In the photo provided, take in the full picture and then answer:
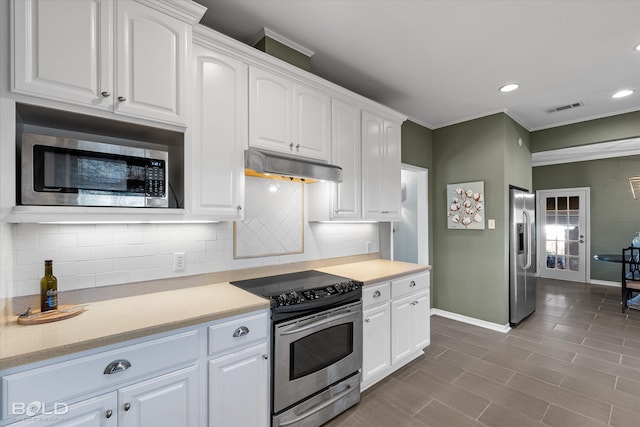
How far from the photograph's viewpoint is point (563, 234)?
646cm

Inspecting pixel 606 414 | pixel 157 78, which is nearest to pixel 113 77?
pixel 157 78

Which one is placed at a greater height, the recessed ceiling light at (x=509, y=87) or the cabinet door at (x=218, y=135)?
the recessed ceiling light at (x=509, y=87)

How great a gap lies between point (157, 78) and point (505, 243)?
13.0ft

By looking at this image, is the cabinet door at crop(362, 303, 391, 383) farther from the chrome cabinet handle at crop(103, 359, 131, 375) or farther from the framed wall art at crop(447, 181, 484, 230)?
the framed wall art at crop(447, 181, 484, 230)

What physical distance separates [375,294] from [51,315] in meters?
2.02

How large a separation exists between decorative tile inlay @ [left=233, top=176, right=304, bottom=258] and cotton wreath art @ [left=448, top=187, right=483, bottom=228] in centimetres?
248

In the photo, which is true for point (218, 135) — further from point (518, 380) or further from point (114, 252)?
point (518, 380)

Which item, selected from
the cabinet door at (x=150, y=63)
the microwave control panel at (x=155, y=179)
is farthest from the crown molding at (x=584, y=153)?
the microwave control panel at (x=155, y=179)

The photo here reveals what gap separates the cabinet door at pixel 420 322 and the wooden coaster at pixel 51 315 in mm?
2553

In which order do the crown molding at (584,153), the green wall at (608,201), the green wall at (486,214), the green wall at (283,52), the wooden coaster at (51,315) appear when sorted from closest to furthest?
the wooden coaster at (51,315), the green wall at (283,52), the green wall at (486,214), the crown molding at (584,153), the green wall at (608,201)

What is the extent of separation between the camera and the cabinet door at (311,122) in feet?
7.51

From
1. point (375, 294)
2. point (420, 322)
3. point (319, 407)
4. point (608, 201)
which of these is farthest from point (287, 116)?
point (608, 201)

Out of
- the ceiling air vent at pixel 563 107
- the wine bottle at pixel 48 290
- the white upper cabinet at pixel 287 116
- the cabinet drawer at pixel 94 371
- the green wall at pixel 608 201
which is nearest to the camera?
the cabinet drawer at pixel 94 371

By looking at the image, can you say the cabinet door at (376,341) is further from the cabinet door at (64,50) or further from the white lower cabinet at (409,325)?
the cabinet door at (64,50)
